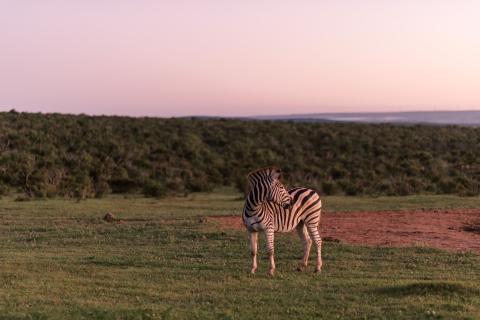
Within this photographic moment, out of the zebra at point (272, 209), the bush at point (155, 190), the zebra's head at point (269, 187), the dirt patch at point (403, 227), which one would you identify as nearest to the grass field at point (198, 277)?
the zebra at point (272, 209)

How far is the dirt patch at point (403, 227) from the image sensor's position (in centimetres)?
1569

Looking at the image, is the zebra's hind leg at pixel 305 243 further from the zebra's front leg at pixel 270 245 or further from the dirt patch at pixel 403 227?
the dirt patch at pixel 403 227

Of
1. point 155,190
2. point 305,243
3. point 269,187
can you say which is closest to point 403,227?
point 305,243

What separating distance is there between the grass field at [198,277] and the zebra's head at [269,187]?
1.38 meters

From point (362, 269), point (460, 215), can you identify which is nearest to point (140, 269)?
point (362, 269)

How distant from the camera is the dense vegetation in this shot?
102 feet

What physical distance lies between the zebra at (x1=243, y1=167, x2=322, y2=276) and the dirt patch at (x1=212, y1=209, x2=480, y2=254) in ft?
11.5

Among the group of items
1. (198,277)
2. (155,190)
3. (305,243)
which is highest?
(305,243)

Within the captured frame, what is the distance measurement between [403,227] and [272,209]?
287 inches

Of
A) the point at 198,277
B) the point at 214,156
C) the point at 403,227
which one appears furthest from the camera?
the point at 214,156

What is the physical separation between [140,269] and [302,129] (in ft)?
147

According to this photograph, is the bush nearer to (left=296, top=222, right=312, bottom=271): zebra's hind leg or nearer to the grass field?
the grass field

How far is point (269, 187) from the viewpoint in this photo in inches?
452

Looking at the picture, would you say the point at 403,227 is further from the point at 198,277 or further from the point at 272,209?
the point at 198,277
